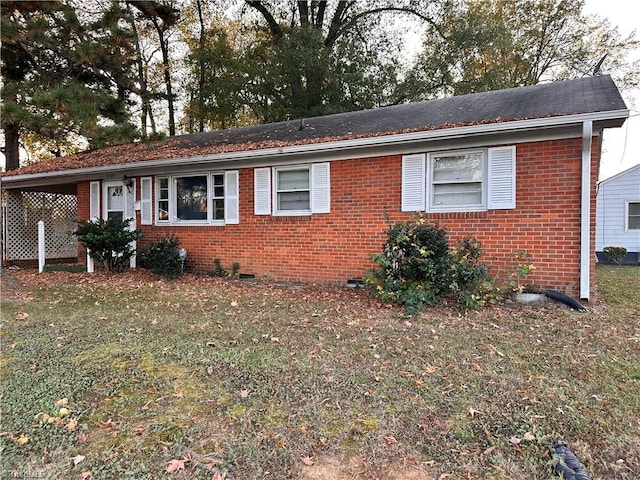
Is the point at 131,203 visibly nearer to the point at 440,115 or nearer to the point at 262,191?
the point at 262,191

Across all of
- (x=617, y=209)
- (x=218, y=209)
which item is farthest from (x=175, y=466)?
(x=617, y=209)

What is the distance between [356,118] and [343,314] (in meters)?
6.32

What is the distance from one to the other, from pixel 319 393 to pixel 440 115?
22.5 ft

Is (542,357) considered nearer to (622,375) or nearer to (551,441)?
(622,375)

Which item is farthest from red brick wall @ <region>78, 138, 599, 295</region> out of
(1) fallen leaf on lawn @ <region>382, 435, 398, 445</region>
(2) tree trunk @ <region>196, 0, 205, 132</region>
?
(2) tree trunk @ <region>196, 0, 205, 132</region>

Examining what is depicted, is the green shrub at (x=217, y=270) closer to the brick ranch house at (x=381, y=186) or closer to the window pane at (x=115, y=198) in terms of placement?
the brick ranch house at (x=381, y=186)

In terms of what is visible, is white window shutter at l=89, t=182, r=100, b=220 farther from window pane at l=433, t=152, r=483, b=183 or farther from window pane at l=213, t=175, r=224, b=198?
window pane at l=433, t=152, r=483, b=183

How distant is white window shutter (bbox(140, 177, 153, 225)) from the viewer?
9.38 metres

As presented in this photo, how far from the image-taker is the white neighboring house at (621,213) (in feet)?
46.1

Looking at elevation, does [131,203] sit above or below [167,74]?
below

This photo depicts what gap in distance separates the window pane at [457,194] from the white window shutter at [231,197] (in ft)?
13.8

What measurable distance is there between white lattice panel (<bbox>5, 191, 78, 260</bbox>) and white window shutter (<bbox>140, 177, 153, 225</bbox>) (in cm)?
358

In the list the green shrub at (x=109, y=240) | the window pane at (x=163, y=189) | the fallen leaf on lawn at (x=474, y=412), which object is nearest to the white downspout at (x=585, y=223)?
the fallen leaf on lawn at (x=474, y=412)

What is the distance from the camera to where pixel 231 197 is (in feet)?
27.8
